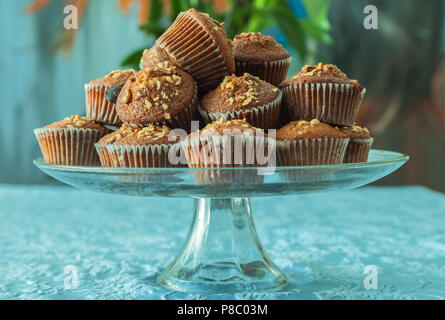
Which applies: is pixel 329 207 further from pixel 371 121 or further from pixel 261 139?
pixel 371 121

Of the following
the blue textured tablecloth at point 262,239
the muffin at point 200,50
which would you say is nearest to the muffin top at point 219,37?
the muffin at point 200,50

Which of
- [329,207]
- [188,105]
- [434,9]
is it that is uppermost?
[434,9]

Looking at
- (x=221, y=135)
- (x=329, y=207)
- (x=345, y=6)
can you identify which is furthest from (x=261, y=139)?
(x=345, y=6)

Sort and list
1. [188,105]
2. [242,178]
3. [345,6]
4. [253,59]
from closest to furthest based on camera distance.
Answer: [242,178], [188,105], [253,59], [345,6]

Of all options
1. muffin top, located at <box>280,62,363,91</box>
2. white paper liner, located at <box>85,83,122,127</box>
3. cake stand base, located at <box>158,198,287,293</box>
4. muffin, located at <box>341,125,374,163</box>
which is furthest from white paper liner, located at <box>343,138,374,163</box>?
white paper liner, located at <box>85,83,122,127</box>

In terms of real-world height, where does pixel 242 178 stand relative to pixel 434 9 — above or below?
below

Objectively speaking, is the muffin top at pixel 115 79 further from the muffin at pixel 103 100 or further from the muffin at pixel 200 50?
the muffin at pixel 200 50

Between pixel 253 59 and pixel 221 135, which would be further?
pixel 253 59
